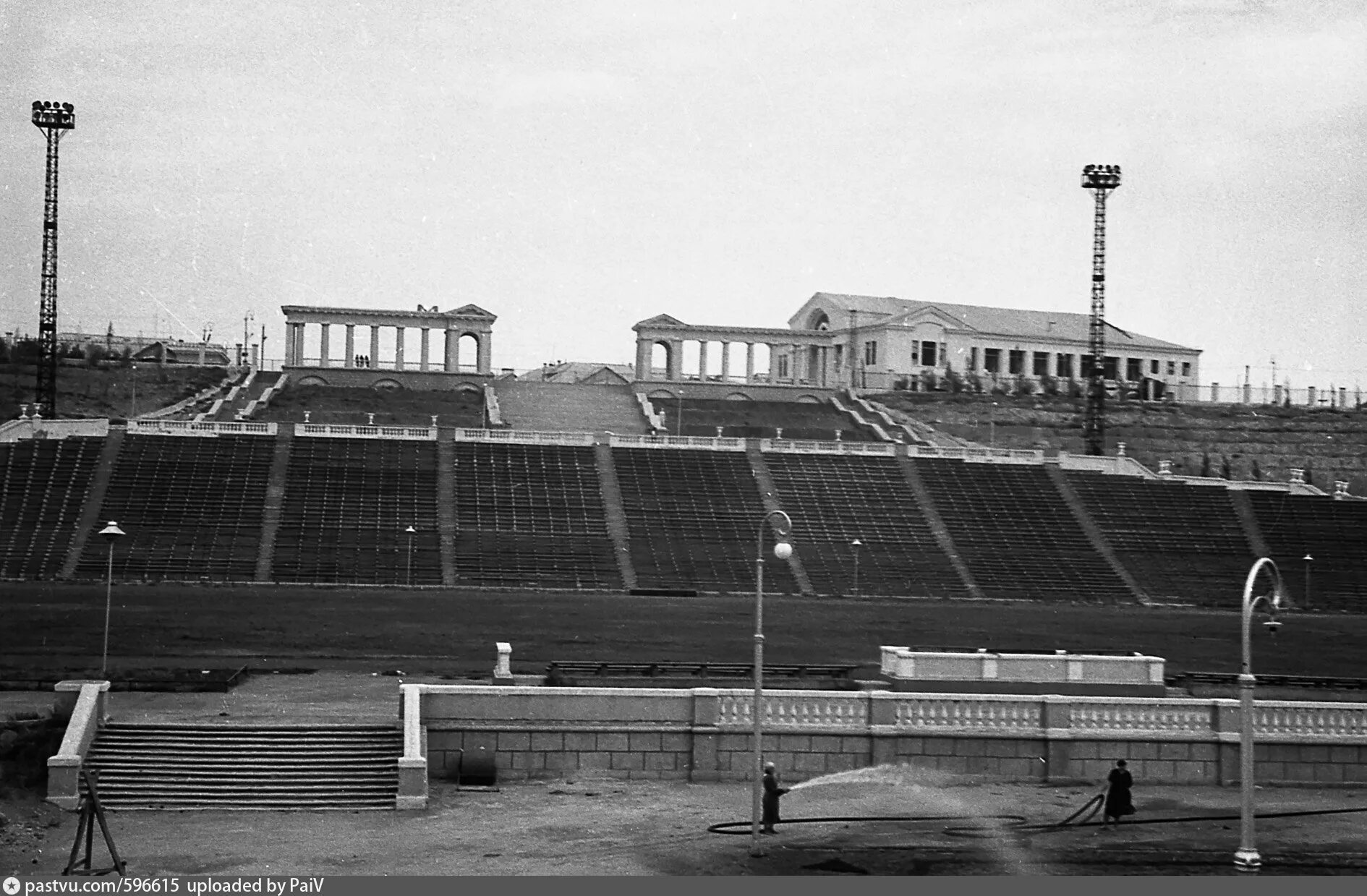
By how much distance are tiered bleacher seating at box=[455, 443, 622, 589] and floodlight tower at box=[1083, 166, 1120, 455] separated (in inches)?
1291

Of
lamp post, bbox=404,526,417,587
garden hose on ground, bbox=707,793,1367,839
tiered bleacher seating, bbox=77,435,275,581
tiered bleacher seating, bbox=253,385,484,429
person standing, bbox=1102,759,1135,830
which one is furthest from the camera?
tiered bleacher seating, bbox=253,385,484,429

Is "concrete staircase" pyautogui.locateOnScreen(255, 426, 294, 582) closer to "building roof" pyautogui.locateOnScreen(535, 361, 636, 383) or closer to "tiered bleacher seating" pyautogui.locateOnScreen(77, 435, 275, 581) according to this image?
"tiered bleacher seating" pyautogui.locateOnScreen(77, 435, 275, 581)

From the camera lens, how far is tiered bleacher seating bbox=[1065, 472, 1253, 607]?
81750mm

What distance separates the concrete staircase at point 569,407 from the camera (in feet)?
374

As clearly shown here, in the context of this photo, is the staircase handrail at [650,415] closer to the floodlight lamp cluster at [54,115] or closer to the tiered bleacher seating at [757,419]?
the tiered bleacher seating at [757,419]

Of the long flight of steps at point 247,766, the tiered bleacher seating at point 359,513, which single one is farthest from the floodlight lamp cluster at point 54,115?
the long flight of steps at point 247,766

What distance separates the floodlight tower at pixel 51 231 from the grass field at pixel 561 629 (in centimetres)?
2816

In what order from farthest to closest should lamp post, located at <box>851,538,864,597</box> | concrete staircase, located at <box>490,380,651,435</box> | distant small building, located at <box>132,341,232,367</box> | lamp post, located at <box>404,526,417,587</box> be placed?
distant small building, located at <box>132,341,232,367</box>
concrete staircase, located at <box>490,380,651,435</box>
lamp post, located at <box>851,538,864,597</box>
lamp post, located at <box>404,526,417,587</box>

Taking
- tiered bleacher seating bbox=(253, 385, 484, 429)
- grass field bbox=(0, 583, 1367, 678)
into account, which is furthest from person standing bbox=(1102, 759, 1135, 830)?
tiered bleacher seating bbox=(253, 385, 484, 429)

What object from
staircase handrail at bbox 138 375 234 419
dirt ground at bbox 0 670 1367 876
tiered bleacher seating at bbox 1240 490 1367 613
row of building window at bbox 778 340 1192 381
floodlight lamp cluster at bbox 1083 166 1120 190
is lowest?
dirt ground at bbox 0 670 1367 876

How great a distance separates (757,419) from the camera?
121 metres

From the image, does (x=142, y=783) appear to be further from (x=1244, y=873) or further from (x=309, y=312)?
(x=309, y=312)

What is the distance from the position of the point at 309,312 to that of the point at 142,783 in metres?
98.3

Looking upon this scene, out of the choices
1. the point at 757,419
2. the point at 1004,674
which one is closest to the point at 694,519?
the point at 757,419
